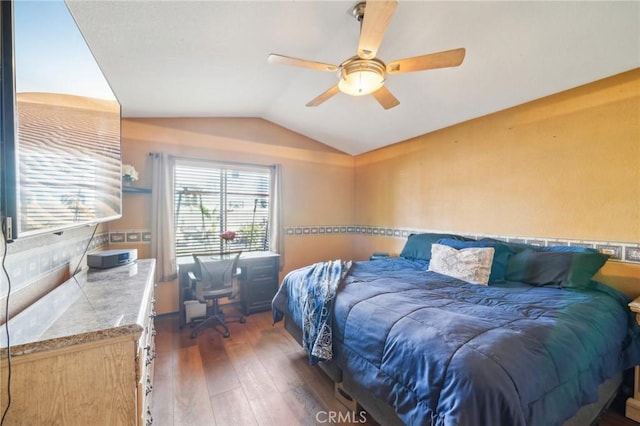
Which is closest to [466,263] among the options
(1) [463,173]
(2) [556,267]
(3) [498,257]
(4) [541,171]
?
(3) [498,257]

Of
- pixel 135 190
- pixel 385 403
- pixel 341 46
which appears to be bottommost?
pixel 385 403

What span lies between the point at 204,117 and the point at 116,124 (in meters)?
1.59

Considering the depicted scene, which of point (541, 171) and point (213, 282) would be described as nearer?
point (541, 171)

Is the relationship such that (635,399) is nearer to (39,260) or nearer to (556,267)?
(556,267)

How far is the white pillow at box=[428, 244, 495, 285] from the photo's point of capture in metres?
2.30

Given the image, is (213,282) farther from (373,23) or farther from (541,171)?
(541,171)

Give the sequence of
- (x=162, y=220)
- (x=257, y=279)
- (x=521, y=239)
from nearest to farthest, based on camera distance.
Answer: (x=521, y=239), (x=162, y=220), (x=257, y=279)

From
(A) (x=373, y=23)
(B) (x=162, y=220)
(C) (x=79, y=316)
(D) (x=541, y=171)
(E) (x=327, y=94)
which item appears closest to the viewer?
(C) (x=79, y=316)

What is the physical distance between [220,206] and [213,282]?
1.27 meters

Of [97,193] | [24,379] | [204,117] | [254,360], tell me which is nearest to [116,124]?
[97,193]

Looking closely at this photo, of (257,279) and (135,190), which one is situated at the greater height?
(135,190)

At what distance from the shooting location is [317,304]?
197cm

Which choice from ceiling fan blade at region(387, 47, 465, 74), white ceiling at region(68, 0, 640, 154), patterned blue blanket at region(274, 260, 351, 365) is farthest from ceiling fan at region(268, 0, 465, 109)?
patterned blue blanket at region(274, 260, 351, 365)

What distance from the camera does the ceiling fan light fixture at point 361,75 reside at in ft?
5.48
